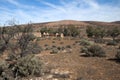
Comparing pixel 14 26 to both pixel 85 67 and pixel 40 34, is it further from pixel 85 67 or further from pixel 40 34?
pixel 40 34

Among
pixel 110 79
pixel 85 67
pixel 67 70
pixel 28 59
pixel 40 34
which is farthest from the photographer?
pixel 40 34

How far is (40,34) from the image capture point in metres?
69.6

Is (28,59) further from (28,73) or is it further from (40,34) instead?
(40,34)

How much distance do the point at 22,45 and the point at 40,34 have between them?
180ft

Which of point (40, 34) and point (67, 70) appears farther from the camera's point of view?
point (40, 34)

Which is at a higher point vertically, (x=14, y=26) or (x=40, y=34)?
(x=14, y=26)

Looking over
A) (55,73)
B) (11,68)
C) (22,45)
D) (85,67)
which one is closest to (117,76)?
(85,67)

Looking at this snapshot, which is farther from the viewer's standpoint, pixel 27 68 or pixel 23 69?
pixel 27 68

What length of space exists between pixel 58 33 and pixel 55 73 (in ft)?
199

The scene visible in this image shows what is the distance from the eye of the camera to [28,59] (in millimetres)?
11297

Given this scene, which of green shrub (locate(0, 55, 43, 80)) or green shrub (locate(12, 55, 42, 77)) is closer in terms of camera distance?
green shrub (locate(0, 55, 43, 80))

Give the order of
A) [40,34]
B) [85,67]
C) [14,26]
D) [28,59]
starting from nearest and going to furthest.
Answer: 1. [28,59]
2. [85,67]
3. [14,26]
4. [40,34]

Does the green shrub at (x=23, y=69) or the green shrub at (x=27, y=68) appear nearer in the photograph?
A: the green shrub at (x=23, y=69)

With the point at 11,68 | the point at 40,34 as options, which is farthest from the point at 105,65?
the point at 40,34
